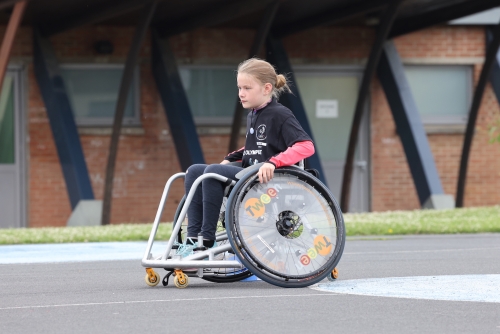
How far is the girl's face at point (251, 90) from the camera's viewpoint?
7.43 m

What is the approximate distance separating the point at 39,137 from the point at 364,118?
6245 mm

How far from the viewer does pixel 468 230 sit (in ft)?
46.3

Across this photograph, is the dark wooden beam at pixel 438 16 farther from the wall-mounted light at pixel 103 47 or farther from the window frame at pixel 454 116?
the wall-mounted light at pixel 103 47

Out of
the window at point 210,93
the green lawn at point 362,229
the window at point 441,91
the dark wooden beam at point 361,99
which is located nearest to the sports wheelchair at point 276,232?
the green lawn at point 362,229

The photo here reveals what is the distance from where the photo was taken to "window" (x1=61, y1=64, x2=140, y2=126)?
19.5 metres

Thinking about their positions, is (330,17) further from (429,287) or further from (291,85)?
(429,287)

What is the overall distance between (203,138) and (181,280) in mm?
13005

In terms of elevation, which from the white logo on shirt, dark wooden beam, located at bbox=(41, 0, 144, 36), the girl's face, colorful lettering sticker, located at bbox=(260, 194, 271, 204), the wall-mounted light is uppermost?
dark wooden beam, located at bbox=(41, 0, 144, 36)

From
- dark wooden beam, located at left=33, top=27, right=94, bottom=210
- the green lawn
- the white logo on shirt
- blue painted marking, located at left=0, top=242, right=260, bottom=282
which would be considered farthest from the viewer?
dark wooden beam, located at left=33, top=27, right=94, bottom=210

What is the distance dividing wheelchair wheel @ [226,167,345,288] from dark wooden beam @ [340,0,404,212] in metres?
10.7

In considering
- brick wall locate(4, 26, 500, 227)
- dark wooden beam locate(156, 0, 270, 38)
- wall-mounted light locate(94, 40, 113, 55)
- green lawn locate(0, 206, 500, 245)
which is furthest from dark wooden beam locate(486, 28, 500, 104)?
wall-mounted light locate(94, 40, 113, 55)

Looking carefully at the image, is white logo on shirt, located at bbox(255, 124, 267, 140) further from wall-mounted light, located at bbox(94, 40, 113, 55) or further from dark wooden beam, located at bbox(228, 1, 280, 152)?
wall-mounted light, located at bbox(94, 40, 113, 55)

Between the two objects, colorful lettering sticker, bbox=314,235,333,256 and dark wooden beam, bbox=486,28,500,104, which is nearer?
colorful lettering sticker, bbox=314,235,333,256

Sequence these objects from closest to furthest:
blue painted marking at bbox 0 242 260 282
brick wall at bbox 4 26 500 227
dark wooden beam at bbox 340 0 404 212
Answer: blue painted marking at bbox 0 242 260 282, dark wooden beam at bbox 340 0 404 212, brick wall at bbox 4 26 500 227
